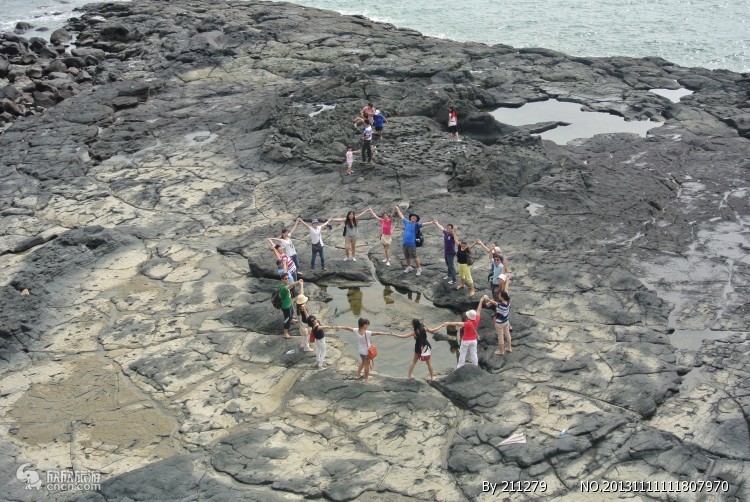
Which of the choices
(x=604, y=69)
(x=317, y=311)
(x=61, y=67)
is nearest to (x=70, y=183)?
(x=317, y=311)

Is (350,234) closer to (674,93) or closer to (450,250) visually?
(450,250)

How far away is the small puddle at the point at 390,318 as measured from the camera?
1468cm

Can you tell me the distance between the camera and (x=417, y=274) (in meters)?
17.6

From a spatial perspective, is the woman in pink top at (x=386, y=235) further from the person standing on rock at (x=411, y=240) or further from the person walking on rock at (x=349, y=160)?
the person walking on rock at (x=349, y=160)

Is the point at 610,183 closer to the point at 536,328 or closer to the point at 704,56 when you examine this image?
the point at 536,328

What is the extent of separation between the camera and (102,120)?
1107 inches

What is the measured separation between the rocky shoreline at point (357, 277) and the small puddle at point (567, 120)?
1.80 feet

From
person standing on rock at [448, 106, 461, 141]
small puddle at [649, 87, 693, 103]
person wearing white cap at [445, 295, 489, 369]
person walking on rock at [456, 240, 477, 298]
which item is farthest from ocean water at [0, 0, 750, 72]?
person wearing white cap at [445, 295, 489, 369]

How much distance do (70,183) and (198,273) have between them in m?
8.00

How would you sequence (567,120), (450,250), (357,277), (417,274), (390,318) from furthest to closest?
(567,120) < (357,277) < (417,274) < (450,250) < (390,318)

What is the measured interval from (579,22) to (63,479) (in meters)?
45.7

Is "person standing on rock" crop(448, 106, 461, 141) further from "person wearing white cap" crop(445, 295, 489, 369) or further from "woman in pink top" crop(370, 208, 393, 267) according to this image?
"person wearing white cap" crop(445, 295, 489, 369)

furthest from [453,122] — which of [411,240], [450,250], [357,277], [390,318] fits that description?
[390,318]

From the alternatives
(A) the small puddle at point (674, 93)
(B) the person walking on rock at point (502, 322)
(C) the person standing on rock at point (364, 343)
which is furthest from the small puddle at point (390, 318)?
(A) the small puddle at point (674, 93)
